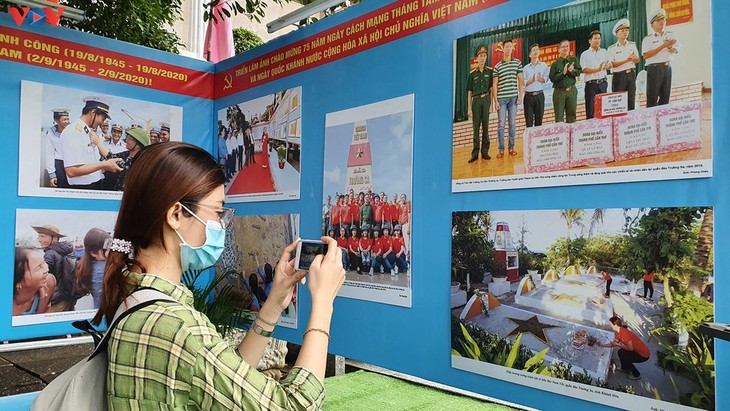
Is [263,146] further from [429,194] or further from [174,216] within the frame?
[174,216]

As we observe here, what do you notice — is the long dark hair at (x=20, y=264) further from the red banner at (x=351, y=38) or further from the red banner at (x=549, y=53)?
the red banner at (x=549, y=53)

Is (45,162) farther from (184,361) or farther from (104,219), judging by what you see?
(184,361)

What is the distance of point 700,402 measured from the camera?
1529mm

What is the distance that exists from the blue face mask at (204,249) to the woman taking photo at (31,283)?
6.51 feet

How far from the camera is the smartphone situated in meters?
1.73

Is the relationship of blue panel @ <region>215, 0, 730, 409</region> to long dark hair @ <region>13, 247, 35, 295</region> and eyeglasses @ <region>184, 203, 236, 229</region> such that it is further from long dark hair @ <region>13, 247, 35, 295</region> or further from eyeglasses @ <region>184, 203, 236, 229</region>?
long dark hair @ <region>13, 247, 35, 295</region>

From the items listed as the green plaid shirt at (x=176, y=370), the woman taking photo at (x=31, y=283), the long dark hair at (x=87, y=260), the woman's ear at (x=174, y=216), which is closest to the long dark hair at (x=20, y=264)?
the woman taking photo at (x=31, y=283)

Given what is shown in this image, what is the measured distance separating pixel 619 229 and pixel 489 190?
484 millimetres

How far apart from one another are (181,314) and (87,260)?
7.75ft

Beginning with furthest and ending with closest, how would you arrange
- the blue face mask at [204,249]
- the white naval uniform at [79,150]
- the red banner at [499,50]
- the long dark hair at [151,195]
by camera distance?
the white naval uniform at [79,150], the red banner at [499,50], the blue face mask at [204,249], the long dark hair at [151,195]

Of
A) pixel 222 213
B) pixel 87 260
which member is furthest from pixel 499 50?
pixel 87 260

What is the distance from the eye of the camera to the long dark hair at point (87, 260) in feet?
10.3

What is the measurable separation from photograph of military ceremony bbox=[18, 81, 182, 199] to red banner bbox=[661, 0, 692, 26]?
230cm

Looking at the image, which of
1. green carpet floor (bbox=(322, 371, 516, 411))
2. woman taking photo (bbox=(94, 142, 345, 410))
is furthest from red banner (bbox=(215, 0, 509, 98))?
green carpet floor (bbox=(322, 371, 516, 411))
